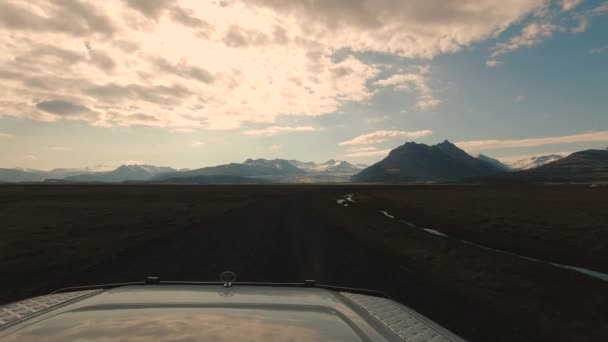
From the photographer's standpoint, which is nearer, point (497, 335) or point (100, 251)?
point (497, 335)

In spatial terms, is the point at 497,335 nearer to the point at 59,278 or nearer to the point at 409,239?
the point at 59,278

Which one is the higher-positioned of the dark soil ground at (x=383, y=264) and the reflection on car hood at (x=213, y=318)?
the reflection on car hood at (x=213, y=318)

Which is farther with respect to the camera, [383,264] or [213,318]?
[383,264]

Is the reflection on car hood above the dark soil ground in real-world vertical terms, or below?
above

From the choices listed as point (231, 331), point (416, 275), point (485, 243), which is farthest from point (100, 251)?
point (485, 243)

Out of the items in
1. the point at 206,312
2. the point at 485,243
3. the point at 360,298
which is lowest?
the point at 485,243

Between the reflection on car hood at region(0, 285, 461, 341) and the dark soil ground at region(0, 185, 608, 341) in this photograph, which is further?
the dark soil ground at region(0, 185, 608, 341)

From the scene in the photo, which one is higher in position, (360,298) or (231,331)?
(231,331)

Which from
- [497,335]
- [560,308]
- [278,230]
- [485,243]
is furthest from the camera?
[278,230]

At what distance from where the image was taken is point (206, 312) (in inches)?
118

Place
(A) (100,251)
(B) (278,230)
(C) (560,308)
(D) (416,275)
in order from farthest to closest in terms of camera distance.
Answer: (B) (278,230) → (A) (100,251) → (D) (416,275) → (C) (560,308)

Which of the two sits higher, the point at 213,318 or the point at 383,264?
the point at 213,318

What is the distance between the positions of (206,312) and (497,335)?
7.60 m

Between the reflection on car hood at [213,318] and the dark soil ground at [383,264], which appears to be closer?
the reflection on car hood at [213,318]
